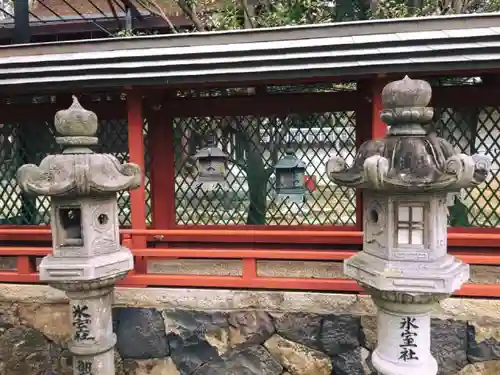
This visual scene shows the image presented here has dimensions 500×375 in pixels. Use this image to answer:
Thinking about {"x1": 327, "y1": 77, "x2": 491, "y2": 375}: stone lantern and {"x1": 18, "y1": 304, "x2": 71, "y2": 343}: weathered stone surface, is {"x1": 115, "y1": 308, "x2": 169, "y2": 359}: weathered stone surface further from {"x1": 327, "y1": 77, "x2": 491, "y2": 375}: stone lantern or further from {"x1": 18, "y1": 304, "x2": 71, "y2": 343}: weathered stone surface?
{"x1": 327, "y1": 77, "x2": 491, "y2": 375}: stone lantern

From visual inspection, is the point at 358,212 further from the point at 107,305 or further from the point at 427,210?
the point at 107,305

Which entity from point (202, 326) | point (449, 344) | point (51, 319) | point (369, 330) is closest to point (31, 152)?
point (51, 319)

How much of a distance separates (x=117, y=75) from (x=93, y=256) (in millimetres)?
2132

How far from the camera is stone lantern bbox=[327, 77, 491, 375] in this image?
10.2 feet

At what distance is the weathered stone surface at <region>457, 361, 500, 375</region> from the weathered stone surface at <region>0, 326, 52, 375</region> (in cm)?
508

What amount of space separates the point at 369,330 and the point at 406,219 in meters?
2.01

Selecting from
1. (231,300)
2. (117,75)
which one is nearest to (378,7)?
(117,75)

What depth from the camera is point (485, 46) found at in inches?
174

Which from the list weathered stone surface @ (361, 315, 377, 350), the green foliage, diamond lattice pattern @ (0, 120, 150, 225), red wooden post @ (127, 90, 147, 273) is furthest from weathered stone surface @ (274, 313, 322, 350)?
the green foliage

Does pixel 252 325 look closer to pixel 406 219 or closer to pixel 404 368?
pixel 404 368

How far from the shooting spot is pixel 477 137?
19.4 ft

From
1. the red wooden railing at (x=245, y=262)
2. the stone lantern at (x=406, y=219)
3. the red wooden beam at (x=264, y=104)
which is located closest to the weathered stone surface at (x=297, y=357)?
the red wooden railing at (x=245, y=262)

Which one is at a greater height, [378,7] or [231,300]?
[378,7]

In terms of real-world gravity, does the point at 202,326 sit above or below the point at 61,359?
above
